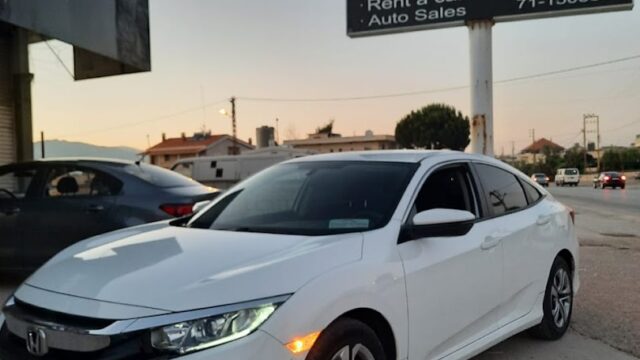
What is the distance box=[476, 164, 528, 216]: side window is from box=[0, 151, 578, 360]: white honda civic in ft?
0.06

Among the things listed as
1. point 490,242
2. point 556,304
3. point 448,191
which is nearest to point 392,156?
point 448,191

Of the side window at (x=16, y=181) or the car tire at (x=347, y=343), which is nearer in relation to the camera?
the car tire at (x=347, y=343)

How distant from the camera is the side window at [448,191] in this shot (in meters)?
3.84

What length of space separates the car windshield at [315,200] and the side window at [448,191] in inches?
6.5

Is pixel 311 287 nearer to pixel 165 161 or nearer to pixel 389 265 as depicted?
pixel 389 265

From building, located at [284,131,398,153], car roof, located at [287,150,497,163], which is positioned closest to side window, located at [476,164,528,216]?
car roof, located at [287,150,497,163]

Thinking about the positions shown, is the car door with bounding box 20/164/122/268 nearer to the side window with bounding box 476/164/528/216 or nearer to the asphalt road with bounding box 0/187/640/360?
the asphalt road with bounding box 0/187/640/360

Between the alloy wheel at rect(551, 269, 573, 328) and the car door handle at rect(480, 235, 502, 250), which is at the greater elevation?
the car door handle at rect(480, 235, 502, 250)

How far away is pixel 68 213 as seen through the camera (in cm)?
653

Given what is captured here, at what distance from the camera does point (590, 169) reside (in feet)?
322

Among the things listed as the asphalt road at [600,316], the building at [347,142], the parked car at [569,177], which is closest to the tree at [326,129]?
the building at [347,142]

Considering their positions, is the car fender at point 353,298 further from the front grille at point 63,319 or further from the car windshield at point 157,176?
the car windshield at point 157,176

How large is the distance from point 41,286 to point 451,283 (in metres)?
2.23

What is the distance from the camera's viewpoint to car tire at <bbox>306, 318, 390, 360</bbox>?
2721 millimetres
